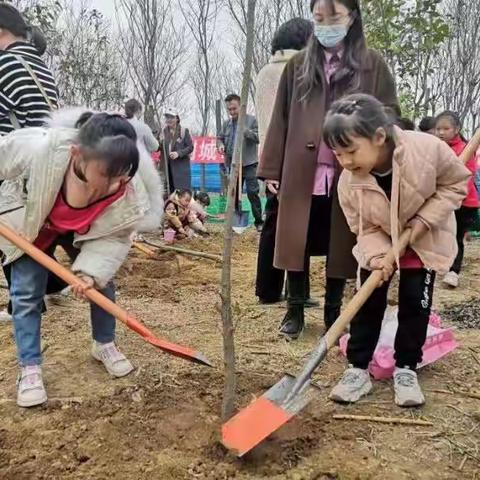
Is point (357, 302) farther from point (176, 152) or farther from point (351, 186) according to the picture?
point (176, 152)

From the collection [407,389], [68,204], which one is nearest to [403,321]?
[407,389]

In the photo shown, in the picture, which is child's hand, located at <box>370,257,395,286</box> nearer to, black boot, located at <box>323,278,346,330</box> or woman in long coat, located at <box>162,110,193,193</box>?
black boot, located at <box>323,278,346,330</box>

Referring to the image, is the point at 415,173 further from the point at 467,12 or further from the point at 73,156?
the point at 467,12

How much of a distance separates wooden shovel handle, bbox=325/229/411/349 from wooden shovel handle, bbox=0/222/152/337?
0.69 metres

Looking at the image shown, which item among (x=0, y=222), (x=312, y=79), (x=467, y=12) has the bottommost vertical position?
(x=0, y=222)

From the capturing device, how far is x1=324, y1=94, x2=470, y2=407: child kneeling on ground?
219cm

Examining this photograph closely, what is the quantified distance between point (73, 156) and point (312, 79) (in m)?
1.20

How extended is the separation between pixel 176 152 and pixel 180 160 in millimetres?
217

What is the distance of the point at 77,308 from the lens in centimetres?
390

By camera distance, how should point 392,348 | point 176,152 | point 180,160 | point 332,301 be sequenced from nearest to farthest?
point 392,348 → point 332,301 → point 176,152 → point 180,160

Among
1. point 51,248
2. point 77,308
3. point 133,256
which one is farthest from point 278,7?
point 51,248

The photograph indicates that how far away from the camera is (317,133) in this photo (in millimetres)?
2855

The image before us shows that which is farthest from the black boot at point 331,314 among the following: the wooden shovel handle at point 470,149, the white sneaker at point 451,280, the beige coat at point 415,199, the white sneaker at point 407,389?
the white sneaker at point 451,280

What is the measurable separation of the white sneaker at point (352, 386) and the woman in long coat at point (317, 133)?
50 centimetres
